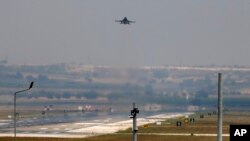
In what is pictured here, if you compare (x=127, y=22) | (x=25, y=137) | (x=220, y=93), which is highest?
(x=127, y=22)

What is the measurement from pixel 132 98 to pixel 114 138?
191ft

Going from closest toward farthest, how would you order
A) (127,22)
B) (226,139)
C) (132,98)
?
(226,139) < (127,22) < (132,98)

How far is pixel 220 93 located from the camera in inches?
1438

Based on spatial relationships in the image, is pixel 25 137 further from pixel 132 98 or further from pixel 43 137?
pixel 132 98

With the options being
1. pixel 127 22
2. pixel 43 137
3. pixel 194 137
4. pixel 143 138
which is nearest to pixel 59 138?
pixel 43 137

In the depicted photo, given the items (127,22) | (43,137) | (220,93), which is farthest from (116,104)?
(220,93)

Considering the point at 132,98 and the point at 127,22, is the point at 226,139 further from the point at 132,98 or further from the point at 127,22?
the point at 132,98

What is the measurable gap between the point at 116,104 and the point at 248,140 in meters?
151

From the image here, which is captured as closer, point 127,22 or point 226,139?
point 226,139

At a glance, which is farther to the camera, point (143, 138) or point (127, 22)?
point (127, 22)

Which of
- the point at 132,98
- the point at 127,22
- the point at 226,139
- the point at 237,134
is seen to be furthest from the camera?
the point at 132,98

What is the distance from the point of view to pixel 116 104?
185625 mm

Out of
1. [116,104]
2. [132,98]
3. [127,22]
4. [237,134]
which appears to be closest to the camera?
[237,134]

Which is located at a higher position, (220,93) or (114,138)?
(220,93)
